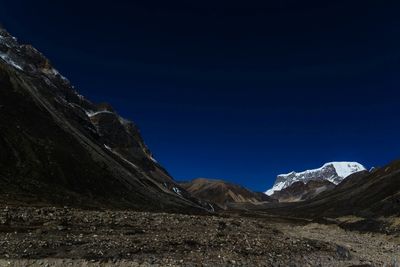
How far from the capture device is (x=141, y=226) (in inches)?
1859

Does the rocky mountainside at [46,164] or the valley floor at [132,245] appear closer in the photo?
the valley floor at [132,245]

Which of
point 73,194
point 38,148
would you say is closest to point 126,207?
point 73,194

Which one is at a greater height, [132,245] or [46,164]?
[46,164]

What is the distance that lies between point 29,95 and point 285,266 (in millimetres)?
140756

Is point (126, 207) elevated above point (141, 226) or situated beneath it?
elevated above

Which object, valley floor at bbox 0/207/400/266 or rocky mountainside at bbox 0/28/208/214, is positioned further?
rocky mountainside at bbox 0/28/208/214

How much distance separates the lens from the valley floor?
103ft

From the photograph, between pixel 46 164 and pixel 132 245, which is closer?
pixel 132 245

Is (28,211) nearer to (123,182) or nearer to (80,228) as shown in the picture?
(80,228)

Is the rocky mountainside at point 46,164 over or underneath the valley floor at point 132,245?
over

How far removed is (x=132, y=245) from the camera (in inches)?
1412

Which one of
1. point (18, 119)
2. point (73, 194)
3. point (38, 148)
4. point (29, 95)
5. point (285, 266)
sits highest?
point (29, 95)

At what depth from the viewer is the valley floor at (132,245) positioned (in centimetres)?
3150

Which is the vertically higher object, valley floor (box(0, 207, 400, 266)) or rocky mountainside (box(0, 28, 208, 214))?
rocky mountainside (box(0, 28, 208, 214))
